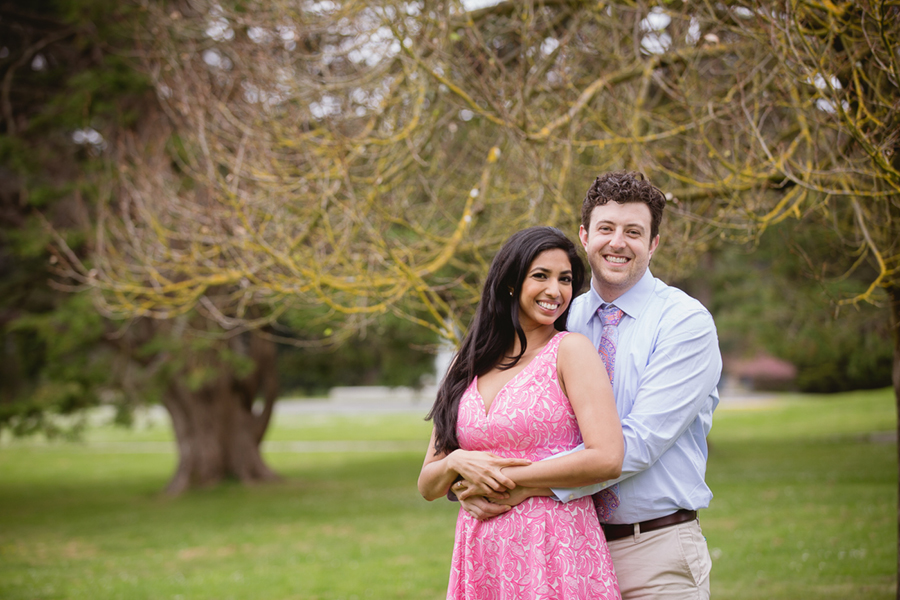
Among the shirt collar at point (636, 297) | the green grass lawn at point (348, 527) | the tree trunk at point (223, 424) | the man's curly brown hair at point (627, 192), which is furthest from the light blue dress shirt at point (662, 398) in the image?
the tree trunk at point (223, 424)

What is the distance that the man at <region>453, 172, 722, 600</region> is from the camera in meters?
2.29

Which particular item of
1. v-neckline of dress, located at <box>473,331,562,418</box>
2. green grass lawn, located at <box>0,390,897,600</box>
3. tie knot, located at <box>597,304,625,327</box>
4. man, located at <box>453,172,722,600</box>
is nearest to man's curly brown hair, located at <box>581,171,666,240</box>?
man, located at <box>453,172,722,600</box>

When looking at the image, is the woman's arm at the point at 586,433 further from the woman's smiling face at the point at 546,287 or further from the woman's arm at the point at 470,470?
the woman's smiling face at the point at 546,287

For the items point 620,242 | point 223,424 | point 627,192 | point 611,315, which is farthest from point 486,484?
point 223,424

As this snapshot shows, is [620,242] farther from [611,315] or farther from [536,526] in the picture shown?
[536,526]

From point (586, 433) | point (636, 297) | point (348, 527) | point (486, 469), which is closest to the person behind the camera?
point (586, 433)

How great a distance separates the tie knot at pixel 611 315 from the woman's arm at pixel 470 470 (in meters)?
0.58

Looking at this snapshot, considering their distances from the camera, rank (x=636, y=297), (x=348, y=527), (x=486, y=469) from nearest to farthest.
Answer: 1. (x=486, y=469)
2. (x=636, y=297)
3. (x=348, y=527)

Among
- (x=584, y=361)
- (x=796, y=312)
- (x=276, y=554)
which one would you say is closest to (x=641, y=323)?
(x=584, y=361)

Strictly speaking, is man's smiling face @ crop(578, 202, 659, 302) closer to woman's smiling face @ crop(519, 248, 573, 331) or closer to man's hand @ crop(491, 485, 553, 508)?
woman's smiling face @ crop(519, 248, 573, 331)

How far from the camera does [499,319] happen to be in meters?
2.51

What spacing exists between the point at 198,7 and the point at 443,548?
673cm

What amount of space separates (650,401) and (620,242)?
517 millimetres

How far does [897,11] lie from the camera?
3824 millimetres
